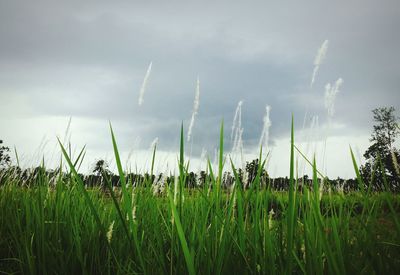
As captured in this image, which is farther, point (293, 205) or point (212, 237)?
point (212, 237)

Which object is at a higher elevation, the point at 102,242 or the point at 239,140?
the point at 239,140

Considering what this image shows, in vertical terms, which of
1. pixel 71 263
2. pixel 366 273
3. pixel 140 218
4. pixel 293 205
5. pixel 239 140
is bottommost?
pixel 71 263

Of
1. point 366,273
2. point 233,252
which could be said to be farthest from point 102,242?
point 366,273

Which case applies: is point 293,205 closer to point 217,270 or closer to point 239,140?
point 217,270

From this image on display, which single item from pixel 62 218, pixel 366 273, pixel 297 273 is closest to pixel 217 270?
pixel 297 273

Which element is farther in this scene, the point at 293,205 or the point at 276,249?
the point at 276,249

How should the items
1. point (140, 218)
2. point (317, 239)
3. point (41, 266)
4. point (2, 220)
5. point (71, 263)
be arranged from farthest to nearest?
1. point (2, 220)
2. point (140, 218)
3. point (71, 263)
4. point (41, 266)
5. point (317, 239)

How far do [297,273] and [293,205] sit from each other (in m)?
0.68

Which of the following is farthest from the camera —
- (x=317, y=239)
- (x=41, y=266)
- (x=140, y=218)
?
(x=140, y=218)

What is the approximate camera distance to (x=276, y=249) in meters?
1.62

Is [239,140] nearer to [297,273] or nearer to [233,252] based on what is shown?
[233,252]

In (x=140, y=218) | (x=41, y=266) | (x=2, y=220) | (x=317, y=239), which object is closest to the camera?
(x=317, y=239)

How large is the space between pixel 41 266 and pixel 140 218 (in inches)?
24.3

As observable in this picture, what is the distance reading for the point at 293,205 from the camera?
119 cm
